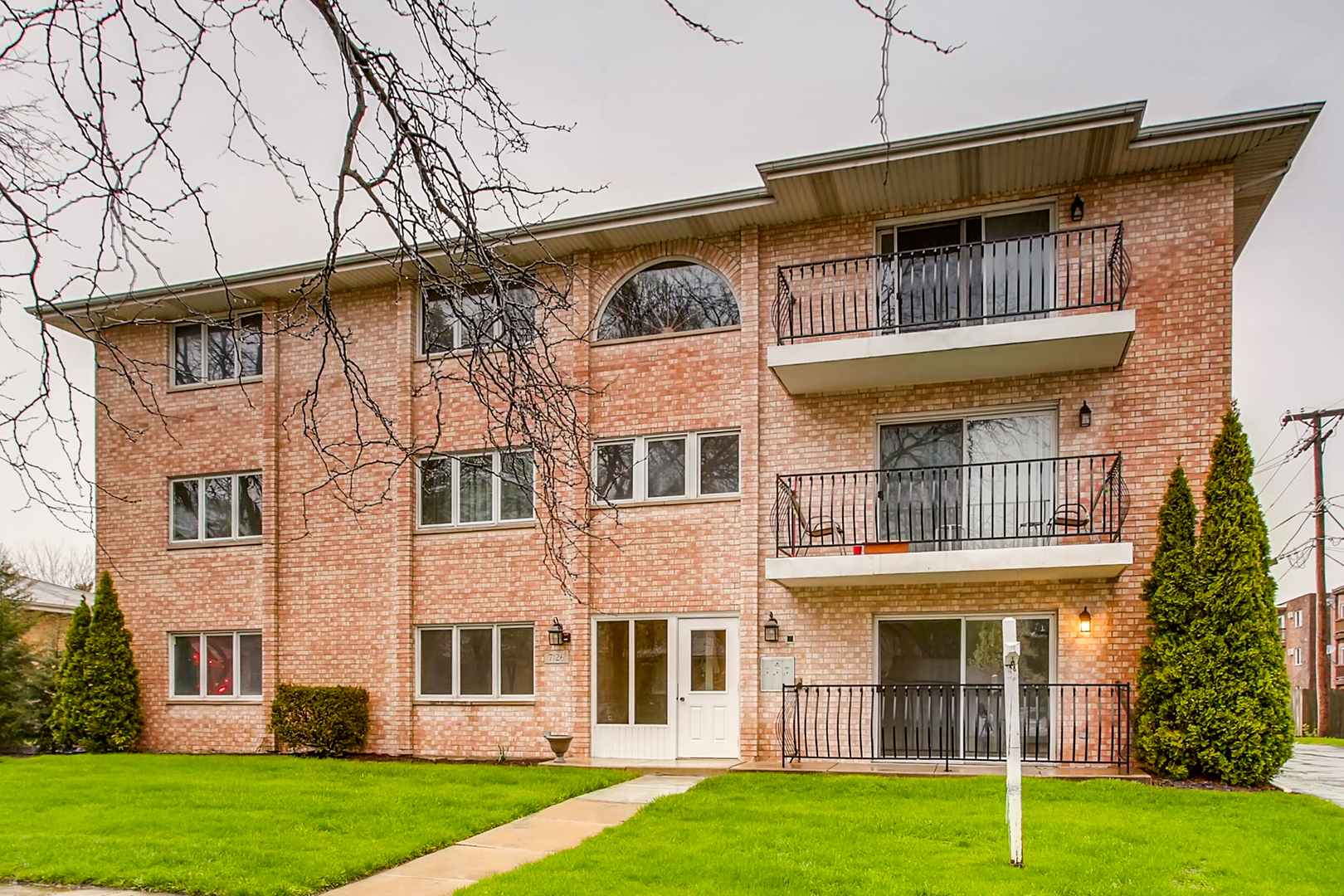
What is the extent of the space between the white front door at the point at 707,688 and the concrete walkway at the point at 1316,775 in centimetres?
644

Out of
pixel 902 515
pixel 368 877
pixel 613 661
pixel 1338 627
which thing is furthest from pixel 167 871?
pixel 1338 627

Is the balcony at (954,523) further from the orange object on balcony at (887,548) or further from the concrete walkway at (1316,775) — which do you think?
the concrete walkway at (1316,775)

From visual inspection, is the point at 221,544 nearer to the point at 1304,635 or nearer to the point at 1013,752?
the point at 1013,752

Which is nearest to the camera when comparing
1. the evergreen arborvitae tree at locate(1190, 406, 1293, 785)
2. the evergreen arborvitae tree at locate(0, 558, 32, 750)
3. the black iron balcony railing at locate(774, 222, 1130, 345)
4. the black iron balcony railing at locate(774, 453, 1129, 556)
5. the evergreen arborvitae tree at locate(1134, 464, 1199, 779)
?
the evergreen arborvitae tree at locate(1190, 406, 1293, 785)

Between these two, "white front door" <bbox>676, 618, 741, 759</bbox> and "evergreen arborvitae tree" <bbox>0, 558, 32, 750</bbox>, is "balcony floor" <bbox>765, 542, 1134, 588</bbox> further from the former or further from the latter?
"evergreen arborvitae tree" <bbox>0, 558, 32, 750</bbox>

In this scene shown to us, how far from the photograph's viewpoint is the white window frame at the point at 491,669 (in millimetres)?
15570

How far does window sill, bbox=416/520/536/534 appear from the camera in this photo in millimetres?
15736

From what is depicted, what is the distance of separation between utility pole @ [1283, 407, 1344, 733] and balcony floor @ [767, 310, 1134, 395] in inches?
749

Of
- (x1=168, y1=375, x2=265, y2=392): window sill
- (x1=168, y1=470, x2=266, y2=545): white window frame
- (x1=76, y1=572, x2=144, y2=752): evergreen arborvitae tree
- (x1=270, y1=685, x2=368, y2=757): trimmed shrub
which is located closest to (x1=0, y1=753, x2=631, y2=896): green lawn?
(x1=270, y1=685, x2=368, y2=757): trimmed shrub

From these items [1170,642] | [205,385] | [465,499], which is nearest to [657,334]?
[465,499]

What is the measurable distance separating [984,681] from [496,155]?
11.1 meters

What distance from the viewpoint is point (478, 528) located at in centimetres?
1605

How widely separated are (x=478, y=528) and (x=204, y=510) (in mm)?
5354

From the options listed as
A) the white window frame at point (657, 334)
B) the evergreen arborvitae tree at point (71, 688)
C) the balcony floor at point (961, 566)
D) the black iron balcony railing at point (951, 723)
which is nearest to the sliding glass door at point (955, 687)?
the black iron balcony railing at point (951, 723)
